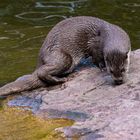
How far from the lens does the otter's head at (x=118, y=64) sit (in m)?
5.46

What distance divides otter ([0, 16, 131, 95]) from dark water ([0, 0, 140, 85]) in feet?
3.20

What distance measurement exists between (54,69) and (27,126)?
3.85 feet

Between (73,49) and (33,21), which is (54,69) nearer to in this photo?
(73,49)

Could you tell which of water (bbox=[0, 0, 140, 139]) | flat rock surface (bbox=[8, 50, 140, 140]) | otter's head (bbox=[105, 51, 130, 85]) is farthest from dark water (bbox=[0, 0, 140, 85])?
otter's head (bbox=[105, 51, 130, 85])

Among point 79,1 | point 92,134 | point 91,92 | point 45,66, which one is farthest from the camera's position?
point 79,1

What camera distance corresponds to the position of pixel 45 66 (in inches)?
232

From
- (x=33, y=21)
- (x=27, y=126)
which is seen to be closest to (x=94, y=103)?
(x=27, y=126)

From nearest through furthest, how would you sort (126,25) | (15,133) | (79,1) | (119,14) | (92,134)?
(92,134), (15,133), (126,25), (119,14), (79,1)

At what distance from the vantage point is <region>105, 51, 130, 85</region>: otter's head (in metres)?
5.46

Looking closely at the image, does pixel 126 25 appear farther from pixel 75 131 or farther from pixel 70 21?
pixel 75 131

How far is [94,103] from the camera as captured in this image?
16.4 feet

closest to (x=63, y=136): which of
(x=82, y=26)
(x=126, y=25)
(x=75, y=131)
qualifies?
(x=75, y=131)

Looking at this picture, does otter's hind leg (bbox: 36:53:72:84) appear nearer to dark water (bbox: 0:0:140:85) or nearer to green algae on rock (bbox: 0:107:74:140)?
green algae on rock (bbox: 0:107:74:140)

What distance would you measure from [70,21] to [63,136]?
2.05 metres
